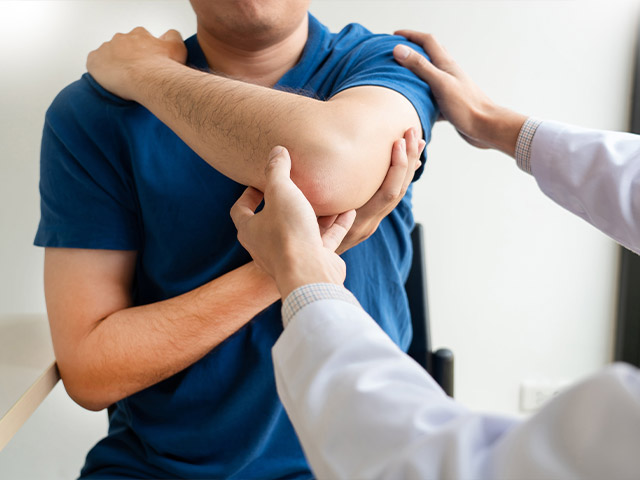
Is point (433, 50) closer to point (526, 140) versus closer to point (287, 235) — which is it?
point (526, 140)

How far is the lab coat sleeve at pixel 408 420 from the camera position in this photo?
1.20 ft

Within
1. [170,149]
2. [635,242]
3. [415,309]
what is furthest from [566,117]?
[170,149]

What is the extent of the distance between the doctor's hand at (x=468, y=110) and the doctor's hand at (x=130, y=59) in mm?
415

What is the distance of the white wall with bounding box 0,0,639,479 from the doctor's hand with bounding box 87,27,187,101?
50 cm

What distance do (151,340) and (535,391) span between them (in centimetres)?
138

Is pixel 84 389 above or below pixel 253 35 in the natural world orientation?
below

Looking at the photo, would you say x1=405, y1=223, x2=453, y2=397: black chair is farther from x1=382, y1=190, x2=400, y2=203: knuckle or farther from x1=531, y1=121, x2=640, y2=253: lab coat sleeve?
x1=382, y1=190, x2=400, y2=203: knuckle

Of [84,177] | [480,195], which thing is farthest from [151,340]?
[480,195]

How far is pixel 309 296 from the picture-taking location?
1.81 ft

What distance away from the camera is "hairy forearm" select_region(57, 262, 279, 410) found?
36.0 inches

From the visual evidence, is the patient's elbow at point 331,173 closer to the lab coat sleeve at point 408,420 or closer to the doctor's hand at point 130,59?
the lab coat sleeve at point 408,420

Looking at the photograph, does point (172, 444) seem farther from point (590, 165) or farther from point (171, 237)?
point (590, 165)

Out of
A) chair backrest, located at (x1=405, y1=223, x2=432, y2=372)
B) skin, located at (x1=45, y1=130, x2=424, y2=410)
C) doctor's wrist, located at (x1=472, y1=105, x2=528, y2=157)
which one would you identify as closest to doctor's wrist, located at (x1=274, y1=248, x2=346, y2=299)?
skin, located at (x1=45, y1=130, x2=424, y2=410)

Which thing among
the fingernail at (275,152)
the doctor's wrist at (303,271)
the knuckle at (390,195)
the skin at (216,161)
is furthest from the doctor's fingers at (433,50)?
the doctor's wrist at (303,271)
